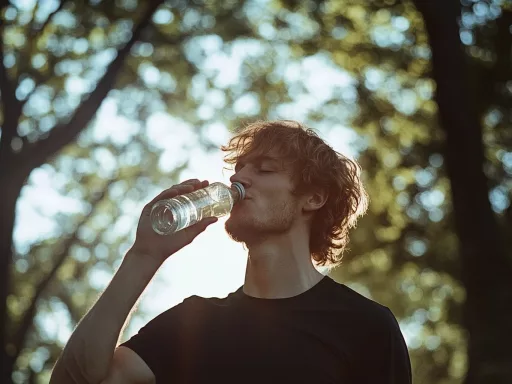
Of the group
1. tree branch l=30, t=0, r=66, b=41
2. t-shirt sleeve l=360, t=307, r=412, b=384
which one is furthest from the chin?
tree branch l=30, t=0, r=66, b=41

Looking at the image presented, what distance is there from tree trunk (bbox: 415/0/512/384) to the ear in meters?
2.13

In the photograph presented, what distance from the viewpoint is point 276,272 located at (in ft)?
13.1

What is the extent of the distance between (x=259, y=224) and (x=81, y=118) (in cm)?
654

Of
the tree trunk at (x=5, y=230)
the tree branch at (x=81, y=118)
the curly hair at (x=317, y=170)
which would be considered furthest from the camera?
the tree branch at (x=81, y=118)

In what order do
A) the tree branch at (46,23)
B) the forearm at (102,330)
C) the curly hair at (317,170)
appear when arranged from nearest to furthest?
the forearm at (102,330) < the curly hair at (317,170) < the tree branch at (46,23)

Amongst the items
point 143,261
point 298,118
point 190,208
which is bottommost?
point 298,118

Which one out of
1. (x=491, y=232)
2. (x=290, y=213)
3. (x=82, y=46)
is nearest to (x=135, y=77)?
(x=82, y=46)

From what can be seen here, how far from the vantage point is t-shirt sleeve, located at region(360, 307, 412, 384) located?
367 cm

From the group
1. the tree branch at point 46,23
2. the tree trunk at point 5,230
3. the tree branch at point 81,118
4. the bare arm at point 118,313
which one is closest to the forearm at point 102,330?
the bare arm at point 118,313

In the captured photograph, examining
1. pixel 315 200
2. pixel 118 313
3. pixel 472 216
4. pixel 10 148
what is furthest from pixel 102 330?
pixel 10 148

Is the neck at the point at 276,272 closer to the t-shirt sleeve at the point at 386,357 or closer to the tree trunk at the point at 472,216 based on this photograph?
the t-shirt sleeve at the point at 386,357

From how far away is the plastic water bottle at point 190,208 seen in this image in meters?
3.65

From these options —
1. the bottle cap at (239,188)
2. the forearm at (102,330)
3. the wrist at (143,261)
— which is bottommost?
the forearm at (102,330)

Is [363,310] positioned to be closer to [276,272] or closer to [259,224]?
[276,272]
